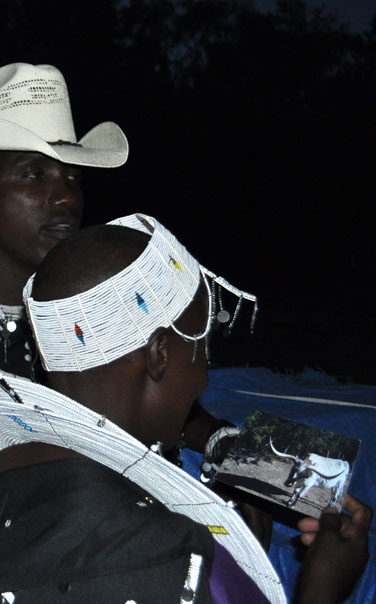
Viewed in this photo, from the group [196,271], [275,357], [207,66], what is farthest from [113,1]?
[196,271]

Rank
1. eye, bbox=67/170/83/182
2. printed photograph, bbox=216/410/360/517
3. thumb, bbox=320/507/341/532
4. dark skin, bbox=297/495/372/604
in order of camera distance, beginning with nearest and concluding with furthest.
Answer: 1. dark skin, bbox=297/495/372/604
2. thumb, bbox=320/507/341/532
3. printed photograph, bbox=216/410/360/517
4. eye, bbox=67/170/83/182

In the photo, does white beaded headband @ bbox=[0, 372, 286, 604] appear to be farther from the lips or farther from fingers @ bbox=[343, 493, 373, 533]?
the lips

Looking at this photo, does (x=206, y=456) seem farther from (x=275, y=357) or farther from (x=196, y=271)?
(x=275, y=357)

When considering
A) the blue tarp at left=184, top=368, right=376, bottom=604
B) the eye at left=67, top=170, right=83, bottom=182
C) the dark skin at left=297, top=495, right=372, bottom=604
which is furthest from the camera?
the blue tarp at left=184, top=368, right=376, bottom=604

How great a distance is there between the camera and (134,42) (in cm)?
1722

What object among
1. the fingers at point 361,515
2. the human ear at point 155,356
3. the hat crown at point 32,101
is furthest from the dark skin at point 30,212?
the fingers at point 361,515

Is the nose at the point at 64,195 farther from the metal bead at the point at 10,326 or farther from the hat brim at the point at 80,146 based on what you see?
the metal bead at the point at 10,326

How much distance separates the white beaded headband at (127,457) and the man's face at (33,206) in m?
1.15

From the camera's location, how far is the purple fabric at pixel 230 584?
1215mm

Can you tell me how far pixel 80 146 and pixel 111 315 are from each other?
1.54 metres

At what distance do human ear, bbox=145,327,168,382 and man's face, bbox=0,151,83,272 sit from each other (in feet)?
3.67

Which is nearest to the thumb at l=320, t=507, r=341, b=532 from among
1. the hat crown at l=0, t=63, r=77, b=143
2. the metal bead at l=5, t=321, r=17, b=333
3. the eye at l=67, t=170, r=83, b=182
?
the metal bead at l=5, t=321, r=17, b=333

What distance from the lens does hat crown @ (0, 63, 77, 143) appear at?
8.57ft

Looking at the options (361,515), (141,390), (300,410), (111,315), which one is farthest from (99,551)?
(300,410)
